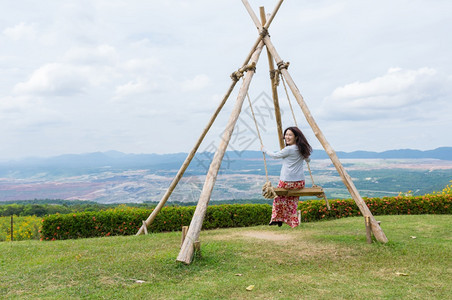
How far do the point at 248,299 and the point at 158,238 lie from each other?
14.4 ft

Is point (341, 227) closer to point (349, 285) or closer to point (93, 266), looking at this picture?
point (349, 285)

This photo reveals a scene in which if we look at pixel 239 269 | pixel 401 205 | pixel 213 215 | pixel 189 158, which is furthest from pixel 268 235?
pixel 401 205

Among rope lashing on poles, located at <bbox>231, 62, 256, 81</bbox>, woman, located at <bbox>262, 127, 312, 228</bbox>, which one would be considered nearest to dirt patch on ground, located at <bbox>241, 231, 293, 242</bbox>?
woman, located at <bbox>262, 127, 312, 228</bbox>

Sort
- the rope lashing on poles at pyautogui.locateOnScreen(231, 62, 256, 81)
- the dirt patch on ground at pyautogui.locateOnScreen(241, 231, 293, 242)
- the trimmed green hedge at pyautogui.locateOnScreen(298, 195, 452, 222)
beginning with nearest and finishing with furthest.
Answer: the rope lashing on poles at pyautogui.locateOnScreen(231, 62, 256, 81) < the dirt patch on ground at pyautogui.locateOnScreen(241, 231, 293, 242) < the trimmed green hedge at pyautogui.locateOnScreen(298, 195, 452, 222)

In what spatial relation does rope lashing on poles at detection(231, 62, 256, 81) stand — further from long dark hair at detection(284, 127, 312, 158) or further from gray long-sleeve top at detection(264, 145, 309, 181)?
gray long-sleeve top at detection(264, 145, 309, 181)

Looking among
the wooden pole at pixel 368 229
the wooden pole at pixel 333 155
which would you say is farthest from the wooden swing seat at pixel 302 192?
the wooden pole at pixel 368 229

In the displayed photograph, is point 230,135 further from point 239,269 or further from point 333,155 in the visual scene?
point 239,269

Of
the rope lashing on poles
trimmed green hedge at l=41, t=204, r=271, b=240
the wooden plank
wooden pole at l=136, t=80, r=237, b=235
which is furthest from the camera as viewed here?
trimmed green hedge at l=41, t=204, r=271, b=240

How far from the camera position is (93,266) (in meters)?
5.55

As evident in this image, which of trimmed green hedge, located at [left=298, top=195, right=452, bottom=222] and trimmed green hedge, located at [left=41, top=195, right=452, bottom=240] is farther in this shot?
trimmed green hedge, located at [left=298, top=195, right=452, bottom=222]

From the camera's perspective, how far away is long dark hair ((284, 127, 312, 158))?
6.86m

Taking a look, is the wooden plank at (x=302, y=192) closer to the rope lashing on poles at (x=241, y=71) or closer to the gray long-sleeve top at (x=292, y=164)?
the gray long-sleeve top at (x=292, y=164)

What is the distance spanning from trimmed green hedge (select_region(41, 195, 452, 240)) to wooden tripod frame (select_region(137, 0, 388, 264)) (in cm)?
105

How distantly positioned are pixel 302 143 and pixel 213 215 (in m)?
4.22
